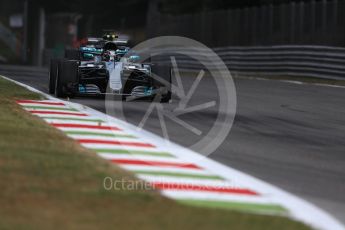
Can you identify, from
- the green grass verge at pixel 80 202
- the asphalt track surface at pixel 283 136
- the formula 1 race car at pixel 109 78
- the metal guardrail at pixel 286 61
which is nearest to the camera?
the green grass verge at pixel 80 202

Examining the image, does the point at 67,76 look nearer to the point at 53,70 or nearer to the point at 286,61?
the point at 53,70

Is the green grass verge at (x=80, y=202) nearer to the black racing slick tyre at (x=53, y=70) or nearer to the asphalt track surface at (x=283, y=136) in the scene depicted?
the asphalt track surface at (x=283, y=136)

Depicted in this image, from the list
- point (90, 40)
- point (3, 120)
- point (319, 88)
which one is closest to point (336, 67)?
point (319, 88)

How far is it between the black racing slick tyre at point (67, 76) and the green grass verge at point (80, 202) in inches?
272

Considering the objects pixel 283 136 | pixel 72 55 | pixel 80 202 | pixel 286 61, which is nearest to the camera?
pixel 80 202

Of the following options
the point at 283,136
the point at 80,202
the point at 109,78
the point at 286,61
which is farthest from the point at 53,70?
the point at 286,61

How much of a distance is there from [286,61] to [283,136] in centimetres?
1679

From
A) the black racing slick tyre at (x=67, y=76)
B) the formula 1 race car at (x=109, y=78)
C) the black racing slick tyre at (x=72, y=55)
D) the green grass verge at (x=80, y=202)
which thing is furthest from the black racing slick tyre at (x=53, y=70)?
the green grass verge at (x=80, y=202)

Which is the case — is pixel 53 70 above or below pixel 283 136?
above

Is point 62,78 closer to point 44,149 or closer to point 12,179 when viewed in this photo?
point 44,149

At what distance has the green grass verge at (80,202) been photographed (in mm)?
5531

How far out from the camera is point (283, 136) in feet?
36.5

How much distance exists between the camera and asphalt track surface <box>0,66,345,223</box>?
25.8 ft

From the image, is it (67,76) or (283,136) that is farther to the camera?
(67,76)
